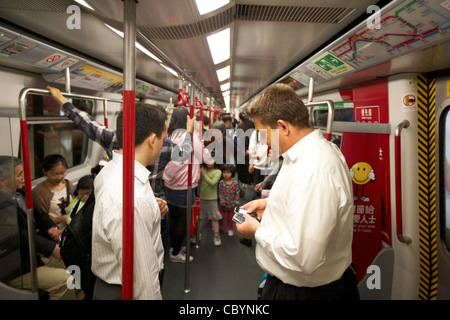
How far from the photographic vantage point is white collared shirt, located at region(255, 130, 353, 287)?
3.47 feet

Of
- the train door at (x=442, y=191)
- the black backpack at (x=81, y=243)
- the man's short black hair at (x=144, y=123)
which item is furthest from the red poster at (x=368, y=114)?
the black backpack at (x=81, y=243)

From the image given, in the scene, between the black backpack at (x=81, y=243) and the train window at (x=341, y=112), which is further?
the train window at (x=341, y=112)

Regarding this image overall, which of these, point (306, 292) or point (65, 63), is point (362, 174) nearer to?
point (306, 292)

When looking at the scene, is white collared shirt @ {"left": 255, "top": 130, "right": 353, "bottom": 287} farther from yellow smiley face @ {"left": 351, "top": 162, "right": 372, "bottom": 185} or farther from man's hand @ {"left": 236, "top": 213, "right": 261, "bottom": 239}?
yellow smiley face @ {"left": 351, "top": 162, "right": 372, "bottom": 185}

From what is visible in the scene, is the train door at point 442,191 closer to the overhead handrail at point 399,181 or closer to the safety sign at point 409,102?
the safety sign at point 409,102

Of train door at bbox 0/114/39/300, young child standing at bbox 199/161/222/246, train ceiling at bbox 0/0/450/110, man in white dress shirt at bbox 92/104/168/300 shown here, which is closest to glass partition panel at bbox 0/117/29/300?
train door at bbox 0/114/39/300

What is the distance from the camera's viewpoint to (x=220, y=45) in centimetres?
253

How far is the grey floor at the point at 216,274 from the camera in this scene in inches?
110

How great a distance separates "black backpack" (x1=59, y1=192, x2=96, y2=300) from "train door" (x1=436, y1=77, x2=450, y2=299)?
286cm

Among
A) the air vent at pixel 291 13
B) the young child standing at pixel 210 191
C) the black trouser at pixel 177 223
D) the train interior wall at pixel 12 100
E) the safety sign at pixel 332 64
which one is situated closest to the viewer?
the air vent at pixel 291 13

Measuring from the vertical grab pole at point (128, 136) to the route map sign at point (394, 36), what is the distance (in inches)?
52.1

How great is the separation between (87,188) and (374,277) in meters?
3.34

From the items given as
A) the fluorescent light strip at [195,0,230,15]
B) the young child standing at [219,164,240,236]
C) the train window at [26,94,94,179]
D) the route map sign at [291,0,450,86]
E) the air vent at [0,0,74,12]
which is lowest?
the young child standing at [219,164,240,236]

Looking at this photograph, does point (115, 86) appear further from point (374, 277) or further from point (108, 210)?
point (374, 277)
